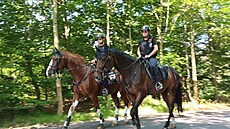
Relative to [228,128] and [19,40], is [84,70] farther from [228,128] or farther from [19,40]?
[19,40]

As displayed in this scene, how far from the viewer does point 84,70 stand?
8.35m

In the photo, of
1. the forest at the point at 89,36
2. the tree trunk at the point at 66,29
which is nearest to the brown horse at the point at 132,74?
the forest at the point at 89,36

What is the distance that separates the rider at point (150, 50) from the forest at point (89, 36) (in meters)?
6.06

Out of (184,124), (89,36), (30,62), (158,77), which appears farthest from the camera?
(89,36)

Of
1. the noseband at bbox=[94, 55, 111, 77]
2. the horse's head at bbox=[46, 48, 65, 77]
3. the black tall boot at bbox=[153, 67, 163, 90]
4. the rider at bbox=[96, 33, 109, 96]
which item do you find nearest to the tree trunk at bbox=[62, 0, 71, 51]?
the rider at bbox=[96, 33, 109, 96]

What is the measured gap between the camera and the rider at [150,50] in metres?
7.10

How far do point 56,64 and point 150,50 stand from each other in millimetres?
2998

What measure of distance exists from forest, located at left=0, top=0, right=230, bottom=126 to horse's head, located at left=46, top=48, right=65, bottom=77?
4033 mm

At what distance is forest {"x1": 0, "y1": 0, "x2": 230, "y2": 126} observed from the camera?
39.7 feet

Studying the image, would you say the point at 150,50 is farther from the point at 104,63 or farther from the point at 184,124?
the point at 184,124

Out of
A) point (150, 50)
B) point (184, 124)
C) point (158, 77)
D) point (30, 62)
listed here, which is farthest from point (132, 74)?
point (30, 62)

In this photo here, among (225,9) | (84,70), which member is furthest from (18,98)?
(225,9)

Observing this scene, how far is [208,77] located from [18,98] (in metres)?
15.5

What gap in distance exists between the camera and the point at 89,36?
16.2m
